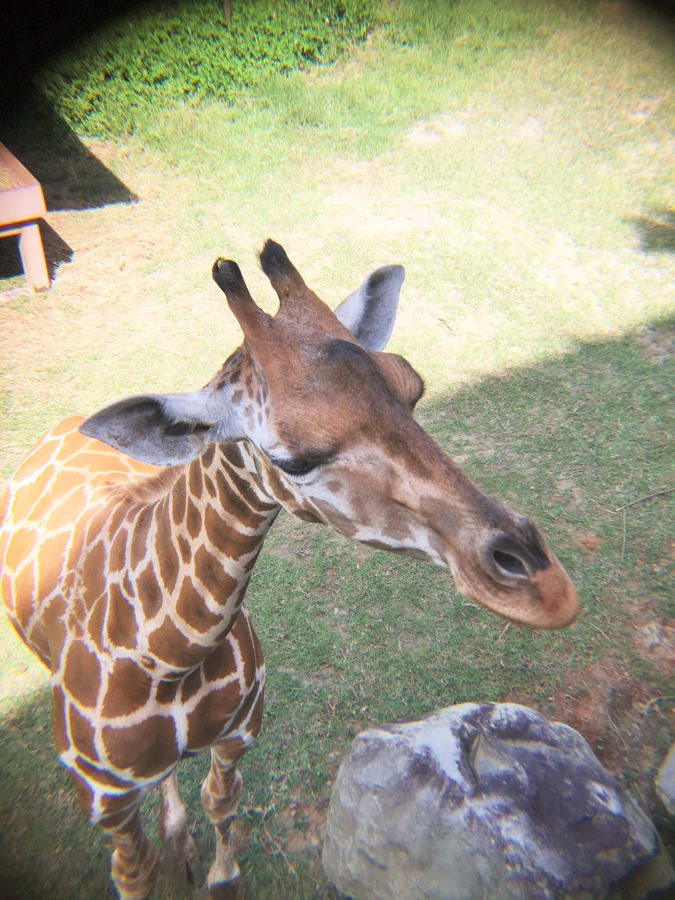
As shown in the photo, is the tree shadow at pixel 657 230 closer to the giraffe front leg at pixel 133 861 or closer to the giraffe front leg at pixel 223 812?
the giraffe front leg at pixel 223 812

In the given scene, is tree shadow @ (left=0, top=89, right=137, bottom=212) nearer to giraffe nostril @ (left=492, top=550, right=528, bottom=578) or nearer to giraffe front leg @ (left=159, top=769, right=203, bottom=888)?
giraffe front leg @ (left=159, top=769, right=203, bottom=888)

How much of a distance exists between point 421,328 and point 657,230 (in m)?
2.90

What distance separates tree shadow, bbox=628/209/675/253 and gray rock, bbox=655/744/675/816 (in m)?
4.93

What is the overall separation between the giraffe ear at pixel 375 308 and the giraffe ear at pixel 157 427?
2.25 feet

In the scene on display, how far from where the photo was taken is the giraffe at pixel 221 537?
4.93 ft

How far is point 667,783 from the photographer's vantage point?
2.60 metres

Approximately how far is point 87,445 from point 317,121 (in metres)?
6.39

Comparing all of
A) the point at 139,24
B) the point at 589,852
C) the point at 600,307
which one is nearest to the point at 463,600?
the point at 589,852

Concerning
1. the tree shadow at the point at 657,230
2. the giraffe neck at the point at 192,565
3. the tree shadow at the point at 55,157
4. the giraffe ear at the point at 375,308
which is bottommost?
the tree shadow at the point at 657,230

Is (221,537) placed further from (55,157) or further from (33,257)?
(55,157)

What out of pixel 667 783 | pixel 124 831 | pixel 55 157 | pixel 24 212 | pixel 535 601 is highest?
pixel 55 157

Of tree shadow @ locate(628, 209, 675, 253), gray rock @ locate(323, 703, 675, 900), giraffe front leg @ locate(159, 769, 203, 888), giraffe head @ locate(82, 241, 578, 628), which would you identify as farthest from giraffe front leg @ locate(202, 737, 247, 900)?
tree shadow @ locate(628, 209, 675, 253)

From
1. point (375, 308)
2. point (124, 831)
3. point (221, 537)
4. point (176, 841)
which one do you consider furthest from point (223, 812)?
point (375, 308)

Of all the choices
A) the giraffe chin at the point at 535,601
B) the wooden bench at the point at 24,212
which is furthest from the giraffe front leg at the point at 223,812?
the wooden bench at the point at 24,212
